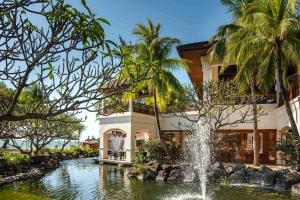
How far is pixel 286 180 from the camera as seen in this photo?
484 inches

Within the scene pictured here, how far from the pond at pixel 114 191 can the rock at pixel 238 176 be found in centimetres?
112

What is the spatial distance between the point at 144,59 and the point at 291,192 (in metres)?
10.3

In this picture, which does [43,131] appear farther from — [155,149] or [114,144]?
[114,144]

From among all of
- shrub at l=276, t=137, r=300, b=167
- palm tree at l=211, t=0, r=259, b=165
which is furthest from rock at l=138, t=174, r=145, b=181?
palm tree at l=211, t=0, r=259, b=165

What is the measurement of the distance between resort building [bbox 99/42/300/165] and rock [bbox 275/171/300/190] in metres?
3.01

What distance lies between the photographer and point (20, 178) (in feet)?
48.3

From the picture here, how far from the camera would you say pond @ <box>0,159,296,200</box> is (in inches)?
426

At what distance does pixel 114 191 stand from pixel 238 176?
5.39 m

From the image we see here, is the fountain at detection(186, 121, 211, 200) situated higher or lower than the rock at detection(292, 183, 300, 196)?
higher

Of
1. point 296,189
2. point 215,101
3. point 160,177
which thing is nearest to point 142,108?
point 215,101

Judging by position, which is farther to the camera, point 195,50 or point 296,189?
point 195,50

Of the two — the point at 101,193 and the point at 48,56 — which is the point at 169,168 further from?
the point at 48,56

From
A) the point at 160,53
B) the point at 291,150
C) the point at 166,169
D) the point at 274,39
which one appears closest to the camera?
the point at 291,150

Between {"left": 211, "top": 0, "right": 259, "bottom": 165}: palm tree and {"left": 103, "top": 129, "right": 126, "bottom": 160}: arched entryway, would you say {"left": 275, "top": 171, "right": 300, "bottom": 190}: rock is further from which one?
{"left": 103, "top": 129, "right": 126, "bottom": 160}: arched entryway
